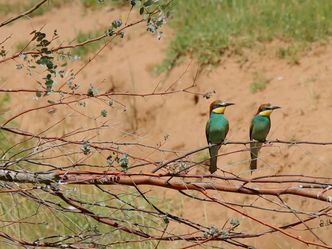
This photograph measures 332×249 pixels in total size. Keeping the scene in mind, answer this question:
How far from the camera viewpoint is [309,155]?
576 cm

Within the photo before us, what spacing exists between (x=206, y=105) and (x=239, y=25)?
0.66 metres

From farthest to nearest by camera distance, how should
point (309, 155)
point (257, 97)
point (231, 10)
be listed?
point (231, 10)
point (257, 97)
point (309, 155)

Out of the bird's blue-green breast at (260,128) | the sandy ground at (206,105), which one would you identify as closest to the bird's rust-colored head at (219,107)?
the bird's blue-green breast at (260,128)

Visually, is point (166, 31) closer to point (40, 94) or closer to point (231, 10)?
point (231, 10)

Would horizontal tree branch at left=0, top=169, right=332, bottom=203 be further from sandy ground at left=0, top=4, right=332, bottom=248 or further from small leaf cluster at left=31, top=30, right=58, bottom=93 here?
sandy ground at left=0, top=4, right=332, bottom=248

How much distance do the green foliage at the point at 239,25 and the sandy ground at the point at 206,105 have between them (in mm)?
95

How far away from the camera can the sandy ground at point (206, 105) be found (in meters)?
5.98

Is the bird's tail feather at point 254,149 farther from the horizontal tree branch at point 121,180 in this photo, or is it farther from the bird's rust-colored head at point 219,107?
the bird's rust-colored head at point 219,107

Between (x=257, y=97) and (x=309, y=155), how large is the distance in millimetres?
1001

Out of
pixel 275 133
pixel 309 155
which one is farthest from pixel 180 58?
pixel 309 155

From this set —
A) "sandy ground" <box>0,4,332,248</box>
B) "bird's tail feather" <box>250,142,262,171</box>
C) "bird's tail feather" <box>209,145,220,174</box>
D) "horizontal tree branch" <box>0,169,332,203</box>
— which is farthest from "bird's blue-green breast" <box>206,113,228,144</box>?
"horizontal tree branch" <box>0,169,332,203</box>

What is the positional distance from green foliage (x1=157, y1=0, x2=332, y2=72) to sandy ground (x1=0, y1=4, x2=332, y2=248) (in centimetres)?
9

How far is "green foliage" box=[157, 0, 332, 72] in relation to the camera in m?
6.65

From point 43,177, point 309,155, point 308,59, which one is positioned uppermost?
point 43,177
